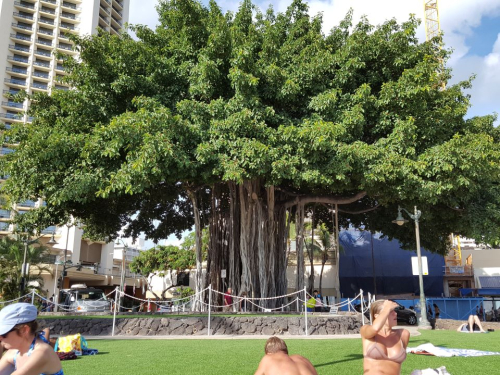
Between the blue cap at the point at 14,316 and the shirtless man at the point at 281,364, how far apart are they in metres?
1.63

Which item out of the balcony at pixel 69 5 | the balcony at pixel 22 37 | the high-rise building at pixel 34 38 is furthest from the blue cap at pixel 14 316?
the balcony at pixel 69 5

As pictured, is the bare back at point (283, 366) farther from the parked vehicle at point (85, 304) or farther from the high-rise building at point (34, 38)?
the high-rise building at point (34, 38)

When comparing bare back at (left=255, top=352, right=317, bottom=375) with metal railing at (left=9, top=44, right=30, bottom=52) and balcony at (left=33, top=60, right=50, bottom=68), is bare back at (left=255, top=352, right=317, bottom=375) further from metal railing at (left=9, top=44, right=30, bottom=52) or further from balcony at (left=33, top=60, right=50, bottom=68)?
metal railing at (left=9, top=44, right=30, bottom=52)

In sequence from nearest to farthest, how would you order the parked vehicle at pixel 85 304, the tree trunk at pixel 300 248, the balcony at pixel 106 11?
the tree trunk at pixel 300 248, the parked vehicle at pixel 85 304, the balcony at pixel 106 11

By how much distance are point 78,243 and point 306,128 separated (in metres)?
41.7

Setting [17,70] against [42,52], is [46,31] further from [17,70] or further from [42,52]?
[17,70]

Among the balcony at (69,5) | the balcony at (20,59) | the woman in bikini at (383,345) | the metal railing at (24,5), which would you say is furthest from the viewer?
the balcony at (69,5)

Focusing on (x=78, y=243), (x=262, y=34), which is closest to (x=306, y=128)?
(x=262, y=34)

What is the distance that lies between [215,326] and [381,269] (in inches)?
950

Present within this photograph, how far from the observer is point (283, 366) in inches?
124

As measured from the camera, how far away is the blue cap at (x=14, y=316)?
2.56 meters

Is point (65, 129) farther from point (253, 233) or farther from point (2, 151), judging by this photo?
point (2, 151)

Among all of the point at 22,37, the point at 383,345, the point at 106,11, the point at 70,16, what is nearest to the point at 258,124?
the point at 383,345

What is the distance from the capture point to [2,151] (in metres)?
51.0
